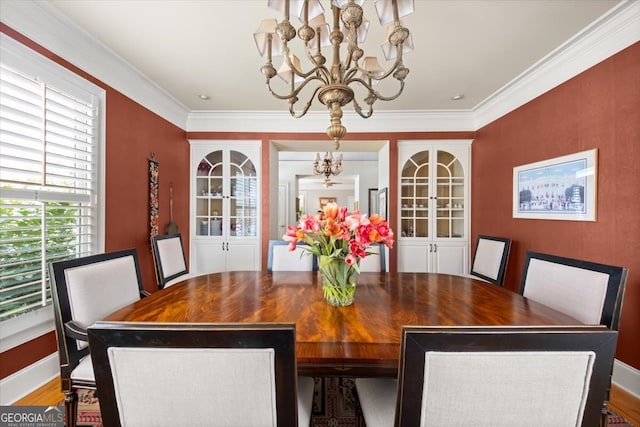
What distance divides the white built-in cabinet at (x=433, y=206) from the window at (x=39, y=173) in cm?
329

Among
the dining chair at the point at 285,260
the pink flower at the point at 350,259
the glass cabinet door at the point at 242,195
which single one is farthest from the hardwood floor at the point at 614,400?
the glass cabinet door at the point at 242,195

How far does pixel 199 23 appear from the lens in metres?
1.87

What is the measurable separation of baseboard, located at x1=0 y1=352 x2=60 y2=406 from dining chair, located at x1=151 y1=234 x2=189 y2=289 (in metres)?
0.79

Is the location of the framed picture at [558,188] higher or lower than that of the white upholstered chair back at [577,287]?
higher

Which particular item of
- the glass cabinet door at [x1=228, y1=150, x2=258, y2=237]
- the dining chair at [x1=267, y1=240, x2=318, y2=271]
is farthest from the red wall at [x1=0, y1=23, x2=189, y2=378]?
the dining chair at [x1=267, y1=240, x2=318, y2=271]

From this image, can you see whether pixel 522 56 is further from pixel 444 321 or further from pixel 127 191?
pixel 127 191

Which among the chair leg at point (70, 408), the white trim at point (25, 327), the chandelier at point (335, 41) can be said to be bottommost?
the chair leg at point (70, 408)

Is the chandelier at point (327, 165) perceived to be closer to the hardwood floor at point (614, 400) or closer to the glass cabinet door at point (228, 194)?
the glass cabinet door at point (228, 194)

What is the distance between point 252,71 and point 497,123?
9.07 ft

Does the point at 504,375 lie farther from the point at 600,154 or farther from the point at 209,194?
the point at 209,194

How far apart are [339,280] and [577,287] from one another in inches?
47.0

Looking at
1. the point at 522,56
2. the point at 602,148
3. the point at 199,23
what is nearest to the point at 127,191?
the point at 199,23

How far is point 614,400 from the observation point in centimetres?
171

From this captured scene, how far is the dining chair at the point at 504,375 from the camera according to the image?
558 mm
